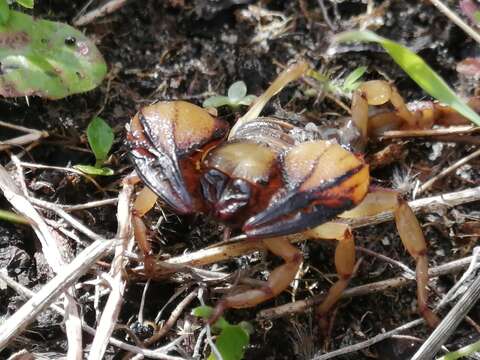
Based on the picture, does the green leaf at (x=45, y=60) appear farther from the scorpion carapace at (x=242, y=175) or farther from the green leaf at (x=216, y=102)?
the scorpion carapace at (x=242, y=175)

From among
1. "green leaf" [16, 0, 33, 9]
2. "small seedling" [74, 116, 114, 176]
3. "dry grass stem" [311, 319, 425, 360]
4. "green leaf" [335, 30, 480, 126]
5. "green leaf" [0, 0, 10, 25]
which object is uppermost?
"green leaf" [16, 0, 33, 9]

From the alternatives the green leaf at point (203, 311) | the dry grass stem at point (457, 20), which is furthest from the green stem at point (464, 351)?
the dry grass stem at point (457, 20)

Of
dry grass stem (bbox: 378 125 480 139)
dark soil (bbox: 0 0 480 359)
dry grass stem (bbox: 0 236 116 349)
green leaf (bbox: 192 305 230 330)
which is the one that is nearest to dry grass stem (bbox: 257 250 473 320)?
dark soil (bbox: 0 0 480 359)

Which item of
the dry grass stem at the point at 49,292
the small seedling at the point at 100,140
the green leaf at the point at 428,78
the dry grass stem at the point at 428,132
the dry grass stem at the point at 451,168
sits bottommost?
the dry grass stem at the point at 451,168

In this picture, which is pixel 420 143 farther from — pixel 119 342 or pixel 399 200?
pixel 119 342

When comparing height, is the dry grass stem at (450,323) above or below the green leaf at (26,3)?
below

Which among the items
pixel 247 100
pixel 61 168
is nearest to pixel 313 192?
pixel 247 100

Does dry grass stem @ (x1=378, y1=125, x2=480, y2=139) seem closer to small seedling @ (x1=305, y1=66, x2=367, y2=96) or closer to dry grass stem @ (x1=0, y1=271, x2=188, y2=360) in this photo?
small seedling @ (x1=305, y1=66, x2=367, y2=96)
